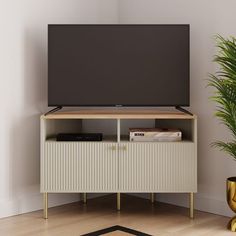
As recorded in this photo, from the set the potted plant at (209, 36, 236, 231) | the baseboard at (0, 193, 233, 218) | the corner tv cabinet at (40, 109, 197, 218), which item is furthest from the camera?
the baseboard at (0, 193, 233, 218)

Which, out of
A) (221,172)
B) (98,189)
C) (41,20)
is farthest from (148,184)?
(41,20)

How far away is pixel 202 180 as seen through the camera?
138 inches

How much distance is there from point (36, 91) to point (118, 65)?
0.68 m

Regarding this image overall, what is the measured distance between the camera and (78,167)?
10.6 feet

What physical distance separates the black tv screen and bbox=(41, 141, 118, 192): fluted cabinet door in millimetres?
341

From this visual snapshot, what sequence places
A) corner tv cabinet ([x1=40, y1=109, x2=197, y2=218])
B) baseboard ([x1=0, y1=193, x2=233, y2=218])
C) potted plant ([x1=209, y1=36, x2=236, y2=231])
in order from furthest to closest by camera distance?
baseboard ([x1=0, y1=193, x2=233, y2=218]) → corner tv cabinet ([x1=40, y1=109, x2=197, y2=218]) → potted plant ([x1=209, y1=36, x2=236, y2=231])

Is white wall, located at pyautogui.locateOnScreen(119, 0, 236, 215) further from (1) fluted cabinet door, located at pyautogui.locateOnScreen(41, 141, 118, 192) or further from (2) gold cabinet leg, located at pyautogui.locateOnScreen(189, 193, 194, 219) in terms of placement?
(1) fluted cabinet door, located at pyautogui.locateOnScreen(41, 141, 118, 192)

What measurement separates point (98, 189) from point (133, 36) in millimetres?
1150

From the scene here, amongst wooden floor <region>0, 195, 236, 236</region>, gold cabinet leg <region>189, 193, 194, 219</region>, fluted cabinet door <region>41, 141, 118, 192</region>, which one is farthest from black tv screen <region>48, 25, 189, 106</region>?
wooden floor <region>0, 195, 236, 236</region>

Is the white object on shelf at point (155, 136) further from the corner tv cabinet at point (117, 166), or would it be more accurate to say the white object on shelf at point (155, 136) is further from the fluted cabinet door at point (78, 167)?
the fluted cabinet door at point (78, 167)

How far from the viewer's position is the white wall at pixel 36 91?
129 inches

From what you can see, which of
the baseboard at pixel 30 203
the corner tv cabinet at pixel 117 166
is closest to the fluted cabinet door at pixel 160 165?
the corner tv cabinet at pixel 117 166

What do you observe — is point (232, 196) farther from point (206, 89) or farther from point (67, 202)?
point (67, 202)

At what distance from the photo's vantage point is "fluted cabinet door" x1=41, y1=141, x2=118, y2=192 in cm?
322
